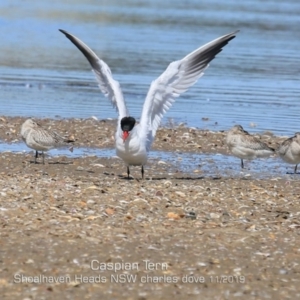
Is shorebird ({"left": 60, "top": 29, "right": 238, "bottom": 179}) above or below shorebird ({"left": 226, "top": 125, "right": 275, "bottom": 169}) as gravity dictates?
above

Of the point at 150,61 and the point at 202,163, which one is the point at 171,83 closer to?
the point at 202,163

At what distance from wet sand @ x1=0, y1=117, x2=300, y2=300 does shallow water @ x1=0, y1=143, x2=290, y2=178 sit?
112cm

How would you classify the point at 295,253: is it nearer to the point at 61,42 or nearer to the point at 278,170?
the point at 278,170

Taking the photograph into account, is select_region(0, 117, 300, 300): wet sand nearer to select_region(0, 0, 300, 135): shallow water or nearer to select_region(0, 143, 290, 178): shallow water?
select_region(0, 143, 290, 178): shallow water

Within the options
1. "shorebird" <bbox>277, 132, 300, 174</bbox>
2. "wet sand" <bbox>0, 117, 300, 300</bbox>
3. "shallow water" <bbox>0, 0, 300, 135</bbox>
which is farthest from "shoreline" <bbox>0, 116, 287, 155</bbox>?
"wet sand" <bbox>0, 117, 300, 300</bbox>

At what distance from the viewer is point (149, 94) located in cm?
1416

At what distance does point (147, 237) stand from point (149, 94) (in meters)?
4.85

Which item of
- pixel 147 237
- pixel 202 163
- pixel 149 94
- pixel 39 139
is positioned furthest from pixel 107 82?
pixel 147 237

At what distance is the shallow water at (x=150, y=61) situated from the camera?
74.4 feet

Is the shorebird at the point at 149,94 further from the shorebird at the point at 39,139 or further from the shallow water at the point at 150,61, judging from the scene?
the shallow water at the point at 150,61

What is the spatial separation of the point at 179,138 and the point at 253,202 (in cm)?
652

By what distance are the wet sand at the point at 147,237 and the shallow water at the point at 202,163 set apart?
44.0 inches

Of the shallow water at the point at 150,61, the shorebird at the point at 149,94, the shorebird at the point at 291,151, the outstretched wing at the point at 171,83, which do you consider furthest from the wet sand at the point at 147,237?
the shallow water at the point at 150,61

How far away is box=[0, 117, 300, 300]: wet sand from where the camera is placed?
8.09 meters
